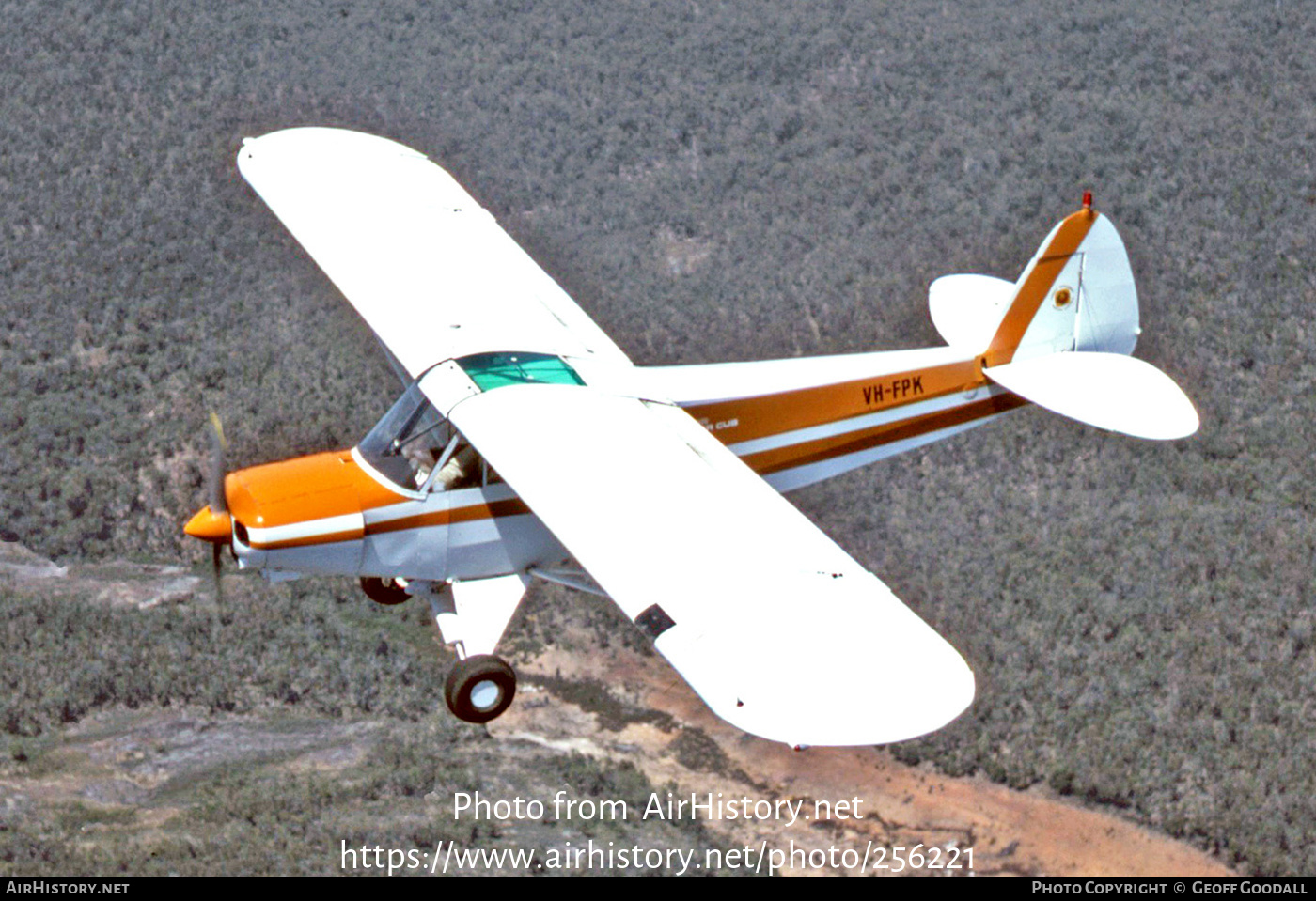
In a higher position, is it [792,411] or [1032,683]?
[792,411]

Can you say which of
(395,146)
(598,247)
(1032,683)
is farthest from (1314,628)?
(598,247)

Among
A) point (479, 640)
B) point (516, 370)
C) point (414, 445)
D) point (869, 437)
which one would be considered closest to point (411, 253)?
point (516, 370)

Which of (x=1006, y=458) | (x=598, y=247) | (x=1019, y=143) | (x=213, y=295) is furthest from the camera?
(x=1019, y=143)

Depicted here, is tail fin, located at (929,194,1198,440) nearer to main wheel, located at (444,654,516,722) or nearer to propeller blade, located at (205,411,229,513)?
main wheel, located at (444,654,516,722)

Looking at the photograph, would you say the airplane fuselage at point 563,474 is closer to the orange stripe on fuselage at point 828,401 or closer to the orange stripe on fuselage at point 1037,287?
the orange stripe on fuselage at point 828,401

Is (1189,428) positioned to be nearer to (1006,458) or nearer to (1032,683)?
(1032,683)

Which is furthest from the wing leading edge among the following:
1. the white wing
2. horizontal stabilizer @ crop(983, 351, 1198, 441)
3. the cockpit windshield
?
horizontal stabilizer @ crop(983, 351, 1198, 441)

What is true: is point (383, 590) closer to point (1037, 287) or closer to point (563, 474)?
point (563, 474)
